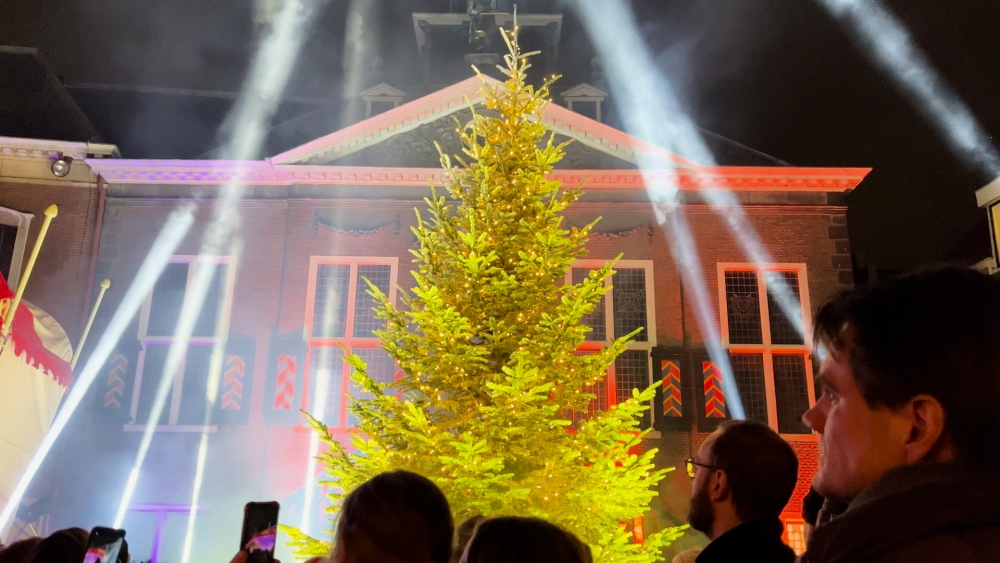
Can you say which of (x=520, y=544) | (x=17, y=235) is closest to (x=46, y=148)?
(x=17, y=235)

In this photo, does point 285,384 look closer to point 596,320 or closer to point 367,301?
point 367,301

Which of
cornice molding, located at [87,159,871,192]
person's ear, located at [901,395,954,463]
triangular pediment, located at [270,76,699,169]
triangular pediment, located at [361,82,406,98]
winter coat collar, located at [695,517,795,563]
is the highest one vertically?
triangular pediment, located at [361,82,406,98]

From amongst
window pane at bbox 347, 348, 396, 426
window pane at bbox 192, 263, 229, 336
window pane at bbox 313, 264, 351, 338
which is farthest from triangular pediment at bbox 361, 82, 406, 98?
window pane at bbox 347, 348, 396, 426

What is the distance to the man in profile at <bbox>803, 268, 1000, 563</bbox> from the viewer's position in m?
0.97

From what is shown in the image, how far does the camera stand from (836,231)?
13969mm

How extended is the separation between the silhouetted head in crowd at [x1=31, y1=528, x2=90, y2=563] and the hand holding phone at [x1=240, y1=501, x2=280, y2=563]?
3.44 ft

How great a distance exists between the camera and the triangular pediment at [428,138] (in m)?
14.4

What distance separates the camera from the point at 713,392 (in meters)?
13.0

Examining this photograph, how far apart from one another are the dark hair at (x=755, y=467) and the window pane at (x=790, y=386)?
440 inches

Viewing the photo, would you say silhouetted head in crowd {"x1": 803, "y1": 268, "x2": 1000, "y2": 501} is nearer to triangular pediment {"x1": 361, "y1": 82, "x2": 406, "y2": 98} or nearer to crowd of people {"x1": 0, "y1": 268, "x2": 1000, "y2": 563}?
crowd of people {"x1": 0, "y1": 268, "x2": 1000, "y2": 563}

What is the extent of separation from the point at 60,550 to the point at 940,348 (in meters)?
3.21

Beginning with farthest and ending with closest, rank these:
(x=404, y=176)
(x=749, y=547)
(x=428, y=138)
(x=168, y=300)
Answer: (x=428, y=138) < (x=404, y=176) < (x=168, y=300) < (x=749, y=547)

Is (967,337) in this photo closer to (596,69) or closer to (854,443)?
(854,443)

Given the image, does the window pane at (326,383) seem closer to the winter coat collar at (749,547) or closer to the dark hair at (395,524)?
the winter coat collar at (749,547)
